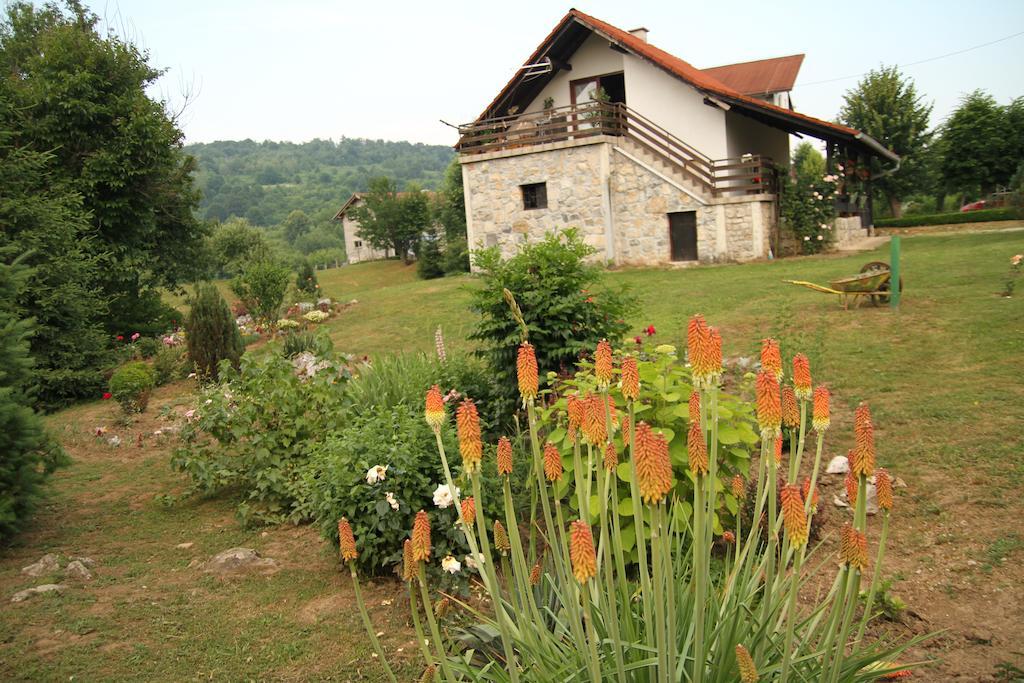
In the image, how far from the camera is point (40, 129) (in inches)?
662

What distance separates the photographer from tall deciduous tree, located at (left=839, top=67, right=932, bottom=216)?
3331 centimetres

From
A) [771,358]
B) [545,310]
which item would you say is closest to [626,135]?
[545,310]

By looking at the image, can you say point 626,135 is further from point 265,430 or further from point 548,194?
point 265,430

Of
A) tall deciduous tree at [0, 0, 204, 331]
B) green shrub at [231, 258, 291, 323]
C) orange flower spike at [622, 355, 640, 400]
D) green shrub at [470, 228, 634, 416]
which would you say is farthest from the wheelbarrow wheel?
tall deciduous tree at [0, 0, 204, 331]

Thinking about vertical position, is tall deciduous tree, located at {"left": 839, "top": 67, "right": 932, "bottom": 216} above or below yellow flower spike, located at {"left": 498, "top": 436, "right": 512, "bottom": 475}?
above

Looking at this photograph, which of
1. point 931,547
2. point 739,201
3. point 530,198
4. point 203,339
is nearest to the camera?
Answer: point 931,547

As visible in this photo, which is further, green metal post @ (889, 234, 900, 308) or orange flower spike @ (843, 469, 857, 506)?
green metal post @ (889, 234, 900, 308)

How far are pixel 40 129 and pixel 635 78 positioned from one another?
1468 cm

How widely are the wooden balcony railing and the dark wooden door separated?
2.78 ft

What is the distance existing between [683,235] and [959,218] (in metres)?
13.5

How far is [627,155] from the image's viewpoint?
19641 millimetres

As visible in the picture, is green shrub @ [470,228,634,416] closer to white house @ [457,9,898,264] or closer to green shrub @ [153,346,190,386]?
green shrub @ [153,346,190,386]

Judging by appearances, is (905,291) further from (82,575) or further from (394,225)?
(394,225)

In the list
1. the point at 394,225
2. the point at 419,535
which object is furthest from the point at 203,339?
the point at 394,225
